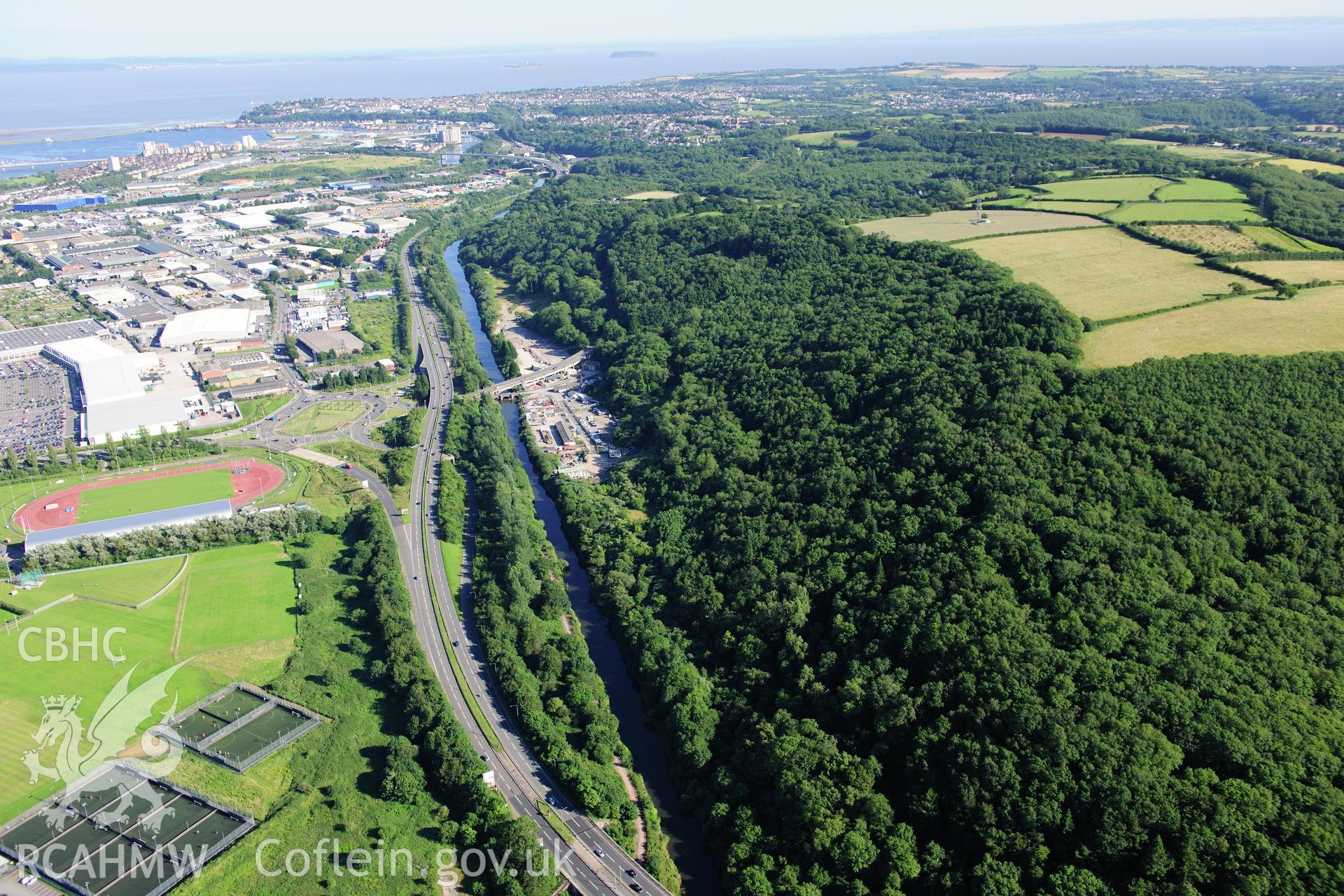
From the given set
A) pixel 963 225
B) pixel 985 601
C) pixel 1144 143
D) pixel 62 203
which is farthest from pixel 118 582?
pixel 1144 143

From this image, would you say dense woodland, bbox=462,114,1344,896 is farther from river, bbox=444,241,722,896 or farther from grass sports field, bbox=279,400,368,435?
grass sports field, bbox=279,400,368,435

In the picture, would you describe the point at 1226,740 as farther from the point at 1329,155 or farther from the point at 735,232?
the point at 1329,155

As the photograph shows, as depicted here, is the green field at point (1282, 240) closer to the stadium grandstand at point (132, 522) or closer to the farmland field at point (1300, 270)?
the farmland field at point (1300, 270)

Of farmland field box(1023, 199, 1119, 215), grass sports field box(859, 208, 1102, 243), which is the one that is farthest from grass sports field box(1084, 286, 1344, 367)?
farmland field box(1023, 199, 1119, 215)

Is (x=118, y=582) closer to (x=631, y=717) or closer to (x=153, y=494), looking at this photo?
(x=153, y=494)

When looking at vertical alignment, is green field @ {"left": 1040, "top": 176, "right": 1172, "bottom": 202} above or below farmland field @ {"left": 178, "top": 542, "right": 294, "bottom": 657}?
above

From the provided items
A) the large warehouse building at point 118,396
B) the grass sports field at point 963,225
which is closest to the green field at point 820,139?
the grass sports field at point 963,225
